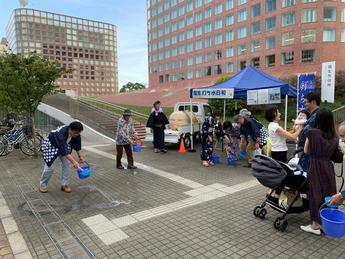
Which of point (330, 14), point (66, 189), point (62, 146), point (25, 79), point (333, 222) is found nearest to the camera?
point (333, 222)

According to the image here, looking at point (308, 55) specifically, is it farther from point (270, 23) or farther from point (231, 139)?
point (231, 139)

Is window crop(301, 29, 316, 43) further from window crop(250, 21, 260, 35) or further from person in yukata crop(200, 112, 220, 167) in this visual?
person in yukata crop(200, 112, 220, 167)

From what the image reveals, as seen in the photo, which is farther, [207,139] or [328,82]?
[328,82]

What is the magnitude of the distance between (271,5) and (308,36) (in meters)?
7.71

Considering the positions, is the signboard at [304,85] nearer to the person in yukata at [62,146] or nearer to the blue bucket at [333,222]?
the blue bucket at [333,222]

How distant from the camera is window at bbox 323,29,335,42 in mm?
38781

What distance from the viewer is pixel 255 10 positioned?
150ft

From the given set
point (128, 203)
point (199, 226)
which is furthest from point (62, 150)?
point (199, 226)

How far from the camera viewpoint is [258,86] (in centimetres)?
939

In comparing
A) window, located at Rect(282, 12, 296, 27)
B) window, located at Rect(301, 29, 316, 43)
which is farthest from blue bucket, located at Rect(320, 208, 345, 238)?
window, located at Rect(282, 12, 296, 27)

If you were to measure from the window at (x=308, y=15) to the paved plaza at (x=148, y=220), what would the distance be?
128 feet

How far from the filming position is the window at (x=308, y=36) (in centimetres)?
3905

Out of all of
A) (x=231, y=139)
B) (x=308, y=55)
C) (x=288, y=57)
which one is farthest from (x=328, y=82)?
(x=288, y=57)

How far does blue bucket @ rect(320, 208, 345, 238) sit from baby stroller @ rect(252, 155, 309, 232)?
0.51m
